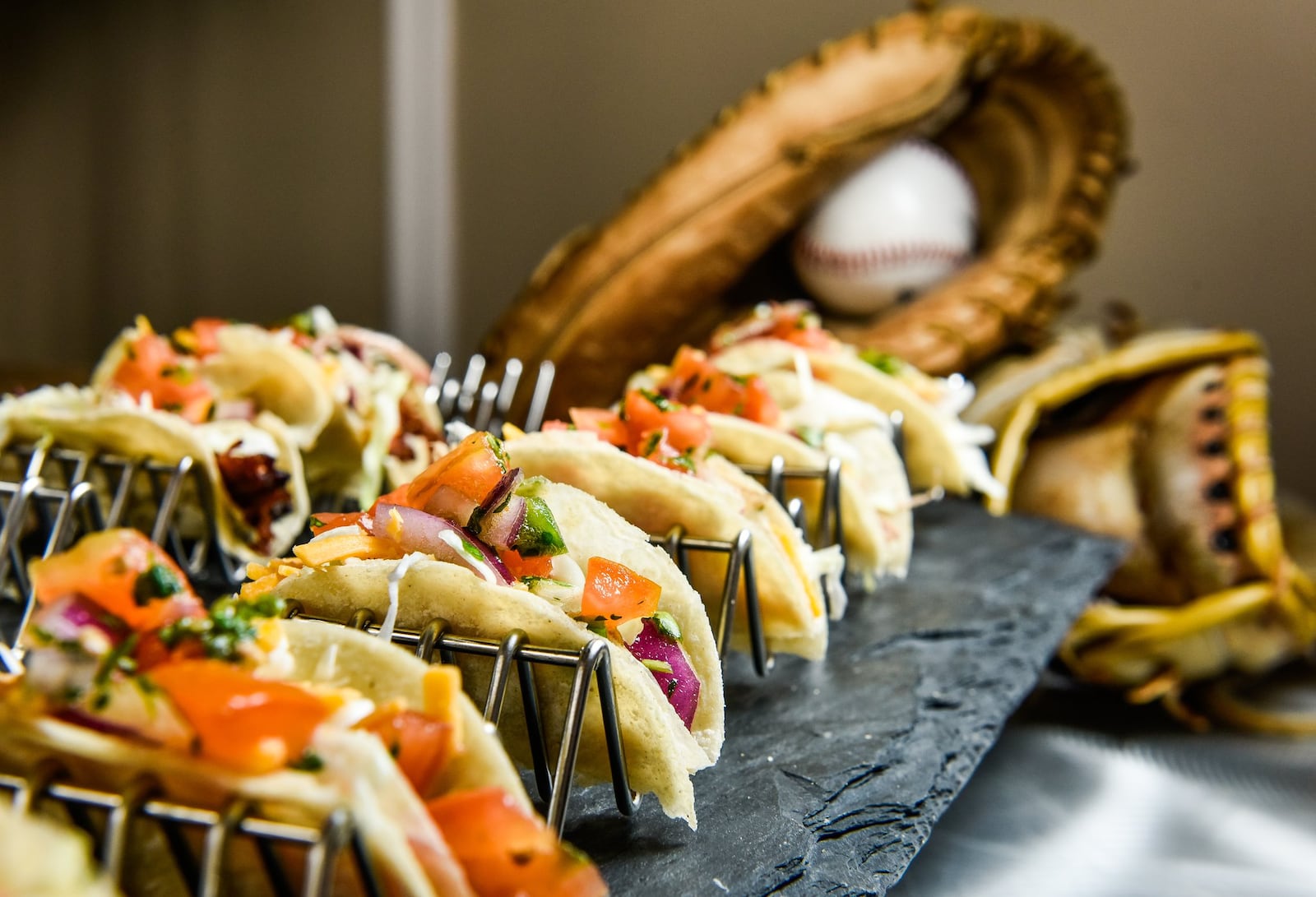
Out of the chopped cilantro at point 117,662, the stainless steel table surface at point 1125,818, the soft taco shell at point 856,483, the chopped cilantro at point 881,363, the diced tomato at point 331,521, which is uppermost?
the chopped cilantro at point 117,662

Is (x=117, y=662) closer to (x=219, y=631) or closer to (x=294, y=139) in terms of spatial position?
(x=219, y=631)

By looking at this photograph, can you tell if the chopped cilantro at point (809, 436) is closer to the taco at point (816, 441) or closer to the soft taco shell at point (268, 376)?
the taco at point (816, 441)

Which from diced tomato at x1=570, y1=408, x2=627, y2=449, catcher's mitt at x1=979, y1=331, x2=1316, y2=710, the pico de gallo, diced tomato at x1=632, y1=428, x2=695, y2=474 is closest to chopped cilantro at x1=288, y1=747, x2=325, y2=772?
the pico de gallo

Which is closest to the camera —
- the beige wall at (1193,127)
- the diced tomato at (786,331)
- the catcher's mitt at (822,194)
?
the diced tomato at (786,331)

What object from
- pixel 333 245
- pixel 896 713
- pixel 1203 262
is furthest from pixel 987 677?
pixel 333 245

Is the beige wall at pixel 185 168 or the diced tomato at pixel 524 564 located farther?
the beige wall at pixel 185 168

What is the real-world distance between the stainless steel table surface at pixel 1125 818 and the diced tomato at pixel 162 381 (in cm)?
148

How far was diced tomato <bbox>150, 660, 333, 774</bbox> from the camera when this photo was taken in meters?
0.74

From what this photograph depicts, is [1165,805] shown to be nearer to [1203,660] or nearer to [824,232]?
[1203,660]

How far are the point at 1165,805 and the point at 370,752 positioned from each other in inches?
74.6

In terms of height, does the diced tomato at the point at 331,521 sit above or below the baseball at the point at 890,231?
below

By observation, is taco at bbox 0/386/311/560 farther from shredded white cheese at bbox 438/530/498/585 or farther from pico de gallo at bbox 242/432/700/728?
shredded white cheese at bbox 438/530/498/585

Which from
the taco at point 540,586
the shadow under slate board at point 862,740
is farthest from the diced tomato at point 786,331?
the taco at point 540,586

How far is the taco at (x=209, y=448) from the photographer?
1.80m
